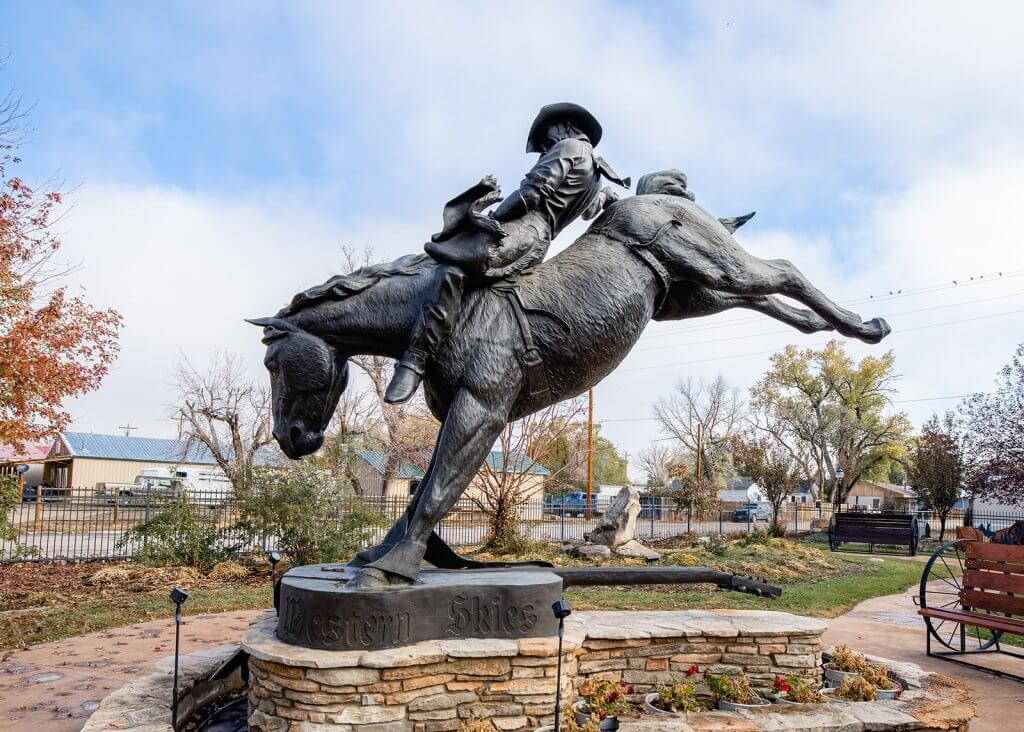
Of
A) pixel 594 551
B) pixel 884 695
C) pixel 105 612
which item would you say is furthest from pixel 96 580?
pixel 884 695

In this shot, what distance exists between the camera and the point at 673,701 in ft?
13.6

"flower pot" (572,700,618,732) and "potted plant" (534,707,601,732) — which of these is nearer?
"potted plant" (534,707,601,732)

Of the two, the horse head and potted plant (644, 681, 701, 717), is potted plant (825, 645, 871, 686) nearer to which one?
potted plant (644, 681, 701, 717)

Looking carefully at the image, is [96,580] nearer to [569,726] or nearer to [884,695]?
[569,726]

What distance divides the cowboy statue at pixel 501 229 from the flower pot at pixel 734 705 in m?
2.51

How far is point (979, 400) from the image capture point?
23906 mm

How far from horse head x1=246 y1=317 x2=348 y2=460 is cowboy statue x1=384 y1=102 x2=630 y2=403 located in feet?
1.48

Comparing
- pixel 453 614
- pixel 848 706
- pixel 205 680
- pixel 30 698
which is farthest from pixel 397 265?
pixel 30 698

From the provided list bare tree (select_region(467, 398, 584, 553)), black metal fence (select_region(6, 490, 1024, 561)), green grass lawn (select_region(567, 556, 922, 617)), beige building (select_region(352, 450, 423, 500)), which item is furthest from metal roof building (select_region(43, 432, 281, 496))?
green grass lawn (select_region(567, 556, 922, 617))

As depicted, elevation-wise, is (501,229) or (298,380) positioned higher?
(501,229)

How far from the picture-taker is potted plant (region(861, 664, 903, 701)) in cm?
441

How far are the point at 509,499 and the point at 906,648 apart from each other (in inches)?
379

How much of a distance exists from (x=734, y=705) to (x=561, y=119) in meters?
3.57

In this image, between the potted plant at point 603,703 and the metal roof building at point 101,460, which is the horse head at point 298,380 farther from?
the metal roof building at point 101,460
